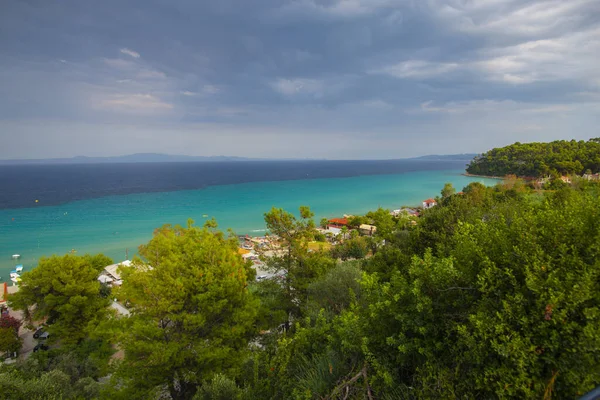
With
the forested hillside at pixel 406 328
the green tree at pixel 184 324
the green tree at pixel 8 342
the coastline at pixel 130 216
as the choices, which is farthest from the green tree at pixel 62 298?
the coastline at pixel 130 216

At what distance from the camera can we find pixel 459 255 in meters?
4.71

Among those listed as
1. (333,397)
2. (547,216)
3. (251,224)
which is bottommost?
(251,224)

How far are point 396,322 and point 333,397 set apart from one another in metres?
1.53

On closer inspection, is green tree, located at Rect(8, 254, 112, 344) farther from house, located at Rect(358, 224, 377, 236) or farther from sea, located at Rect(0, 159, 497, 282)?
house, located at Rect(358, 224, 377, 236)

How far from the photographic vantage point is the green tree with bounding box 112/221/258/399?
8.04 m

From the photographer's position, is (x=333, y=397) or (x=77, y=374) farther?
(x=77, y=374)

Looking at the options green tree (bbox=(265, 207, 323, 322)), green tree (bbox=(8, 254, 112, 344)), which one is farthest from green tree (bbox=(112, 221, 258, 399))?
green tree (bbox=(8, 254, 112, 344))

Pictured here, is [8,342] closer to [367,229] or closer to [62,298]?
[62,298]

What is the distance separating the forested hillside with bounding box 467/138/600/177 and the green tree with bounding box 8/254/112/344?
8096cm

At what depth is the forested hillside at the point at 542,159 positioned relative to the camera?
6378 centimetres

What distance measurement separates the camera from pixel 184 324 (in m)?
8.43

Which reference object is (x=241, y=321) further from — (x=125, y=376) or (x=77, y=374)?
(x=77, y=374)

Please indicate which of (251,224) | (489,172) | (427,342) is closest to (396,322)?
(427,342)

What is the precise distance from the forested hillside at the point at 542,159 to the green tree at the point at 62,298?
81.0 m
